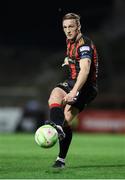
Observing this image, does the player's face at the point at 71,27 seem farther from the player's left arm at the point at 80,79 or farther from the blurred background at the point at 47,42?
the blurred background at the point at 47,42

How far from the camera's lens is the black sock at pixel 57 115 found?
8.48 metres

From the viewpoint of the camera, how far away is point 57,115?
8.52m

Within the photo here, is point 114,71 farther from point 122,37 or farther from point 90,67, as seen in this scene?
point 90,67

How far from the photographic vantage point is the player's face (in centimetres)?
858

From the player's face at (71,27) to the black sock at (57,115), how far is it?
98 cm

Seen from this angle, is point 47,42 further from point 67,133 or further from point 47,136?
point 47,136

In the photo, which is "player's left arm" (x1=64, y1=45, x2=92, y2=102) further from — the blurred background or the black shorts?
the blurred background

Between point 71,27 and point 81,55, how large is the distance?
0.39 m

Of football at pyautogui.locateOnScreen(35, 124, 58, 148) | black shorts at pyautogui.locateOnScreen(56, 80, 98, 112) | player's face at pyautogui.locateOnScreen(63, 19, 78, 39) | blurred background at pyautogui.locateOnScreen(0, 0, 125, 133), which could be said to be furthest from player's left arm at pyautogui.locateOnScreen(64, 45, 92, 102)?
blurred background at pyautogui.locateOnScreen(0, 0, 125, 133)

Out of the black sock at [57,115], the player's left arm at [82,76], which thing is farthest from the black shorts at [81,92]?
the player's left arm at [82,76]

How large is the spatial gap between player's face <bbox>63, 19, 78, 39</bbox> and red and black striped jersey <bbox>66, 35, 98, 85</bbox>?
118 mm

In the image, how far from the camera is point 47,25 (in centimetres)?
2947

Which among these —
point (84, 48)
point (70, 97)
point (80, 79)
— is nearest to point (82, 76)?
point (80, 79)

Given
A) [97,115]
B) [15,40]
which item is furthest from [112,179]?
[15,40]
